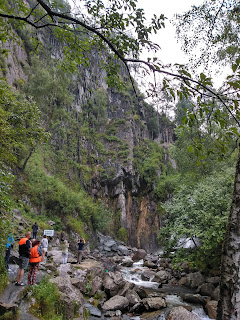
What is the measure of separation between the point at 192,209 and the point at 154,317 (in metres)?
6.20

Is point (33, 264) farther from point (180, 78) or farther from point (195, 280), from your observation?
point (195, 280)

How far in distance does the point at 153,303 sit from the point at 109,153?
2781cm

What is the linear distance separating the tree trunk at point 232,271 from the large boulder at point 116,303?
711 centimetres

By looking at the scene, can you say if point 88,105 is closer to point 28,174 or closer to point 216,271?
point 28,174

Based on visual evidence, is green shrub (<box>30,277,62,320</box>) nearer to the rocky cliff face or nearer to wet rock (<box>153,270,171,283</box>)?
wet rock (<box>153,270,171,283</box>)

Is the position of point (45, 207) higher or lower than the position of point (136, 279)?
higher

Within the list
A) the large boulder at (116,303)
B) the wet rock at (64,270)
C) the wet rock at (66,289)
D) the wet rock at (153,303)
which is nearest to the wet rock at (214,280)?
the wet rock at (153,303)

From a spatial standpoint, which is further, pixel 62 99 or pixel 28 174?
pixel 62 99

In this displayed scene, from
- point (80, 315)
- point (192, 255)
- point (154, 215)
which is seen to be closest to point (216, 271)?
point (192, 255)

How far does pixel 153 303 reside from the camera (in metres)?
9.41

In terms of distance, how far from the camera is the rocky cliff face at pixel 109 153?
28.6m

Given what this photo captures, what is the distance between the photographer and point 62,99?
2547cm

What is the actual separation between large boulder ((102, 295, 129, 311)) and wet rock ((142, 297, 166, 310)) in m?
0.75

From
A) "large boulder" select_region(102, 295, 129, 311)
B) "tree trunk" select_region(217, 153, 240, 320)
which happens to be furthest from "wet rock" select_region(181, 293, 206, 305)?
"tree trunk" select_region(217, 153, 240, 320)
